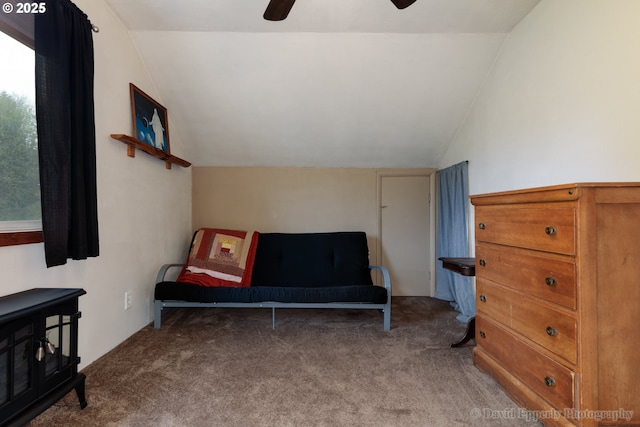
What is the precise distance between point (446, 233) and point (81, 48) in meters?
3.36

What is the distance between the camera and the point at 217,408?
145cm

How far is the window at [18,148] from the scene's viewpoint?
1403 millimetres

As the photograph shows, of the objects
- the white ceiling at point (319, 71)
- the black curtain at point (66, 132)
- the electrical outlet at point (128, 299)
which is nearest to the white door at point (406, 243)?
the white ceiling at point (319, 71)

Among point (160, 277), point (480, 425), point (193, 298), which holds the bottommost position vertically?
point (480, 425)

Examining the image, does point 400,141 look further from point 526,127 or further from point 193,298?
point 193,298

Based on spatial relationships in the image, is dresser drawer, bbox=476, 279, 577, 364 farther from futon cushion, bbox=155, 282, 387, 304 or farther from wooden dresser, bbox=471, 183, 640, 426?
futon cushion, bbox=155, 282, 387, 304

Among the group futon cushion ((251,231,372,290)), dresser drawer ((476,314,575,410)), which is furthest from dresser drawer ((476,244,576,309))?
futon cushion ((251,231,372,290))

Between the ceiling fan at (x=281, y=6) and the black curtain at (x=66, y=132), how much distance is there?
112cm

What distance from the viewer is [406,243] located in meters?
3.46

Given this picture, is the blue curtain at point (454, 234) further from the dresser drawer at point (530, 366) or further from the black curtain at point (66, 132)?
the black curtain at point (66, 132)

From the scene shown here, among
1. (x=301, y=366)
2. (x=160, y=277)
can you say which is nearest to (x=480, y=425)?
(x=301, y=366)

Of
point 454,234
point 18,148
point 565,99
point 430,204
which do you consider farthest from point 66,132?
point 430,204

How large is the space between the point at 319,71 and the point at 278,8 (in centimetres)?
107

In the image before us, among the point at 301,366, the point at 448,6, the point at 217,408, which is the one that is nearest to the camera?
the point at 217,408
